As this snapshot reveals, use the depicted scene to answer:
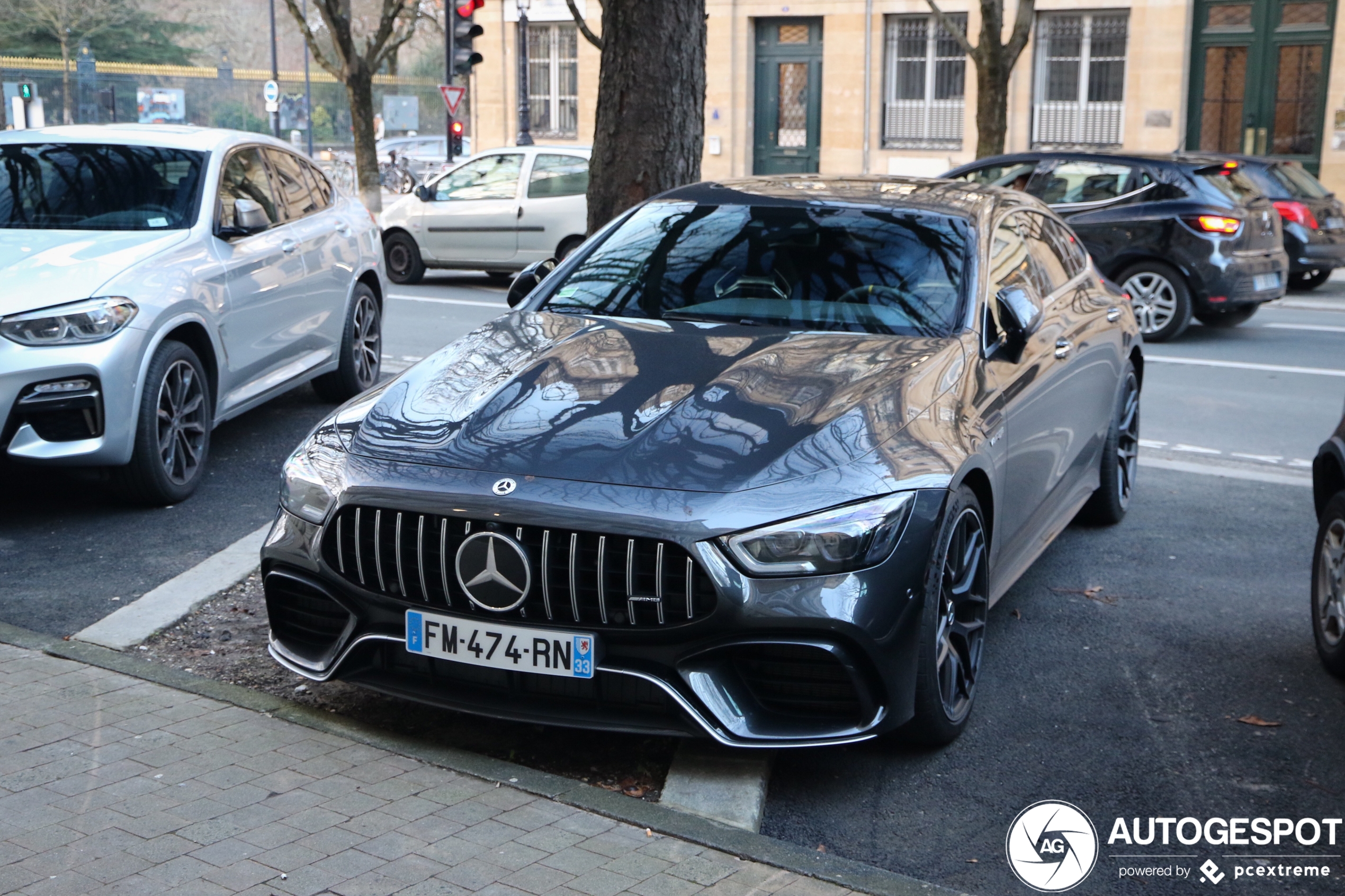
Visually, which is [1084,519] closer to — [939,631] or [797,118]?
[939,631]

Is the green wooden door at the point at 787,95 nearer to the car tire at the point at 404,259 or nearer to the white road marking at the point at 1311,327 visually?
the car tire at the point at 404,259

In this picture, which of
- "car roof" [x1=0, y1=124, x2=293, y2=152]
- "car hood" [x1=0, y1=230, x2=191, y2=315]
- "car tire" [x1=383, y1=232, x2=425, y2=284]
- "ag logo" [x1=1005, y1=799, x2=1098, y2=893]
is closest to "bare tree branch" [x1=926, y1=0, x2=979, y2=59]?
"car tire" [x1=383, y1=232, x2=425, y2=284]

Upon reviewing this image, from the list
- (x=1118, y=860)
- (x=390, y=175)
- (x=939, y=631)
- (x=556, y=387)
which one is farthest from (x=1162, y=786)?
(x=390, y=175)

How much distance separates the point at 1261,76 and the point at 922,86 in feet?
19.6

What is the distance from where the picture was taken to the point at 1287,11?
79.9 ft

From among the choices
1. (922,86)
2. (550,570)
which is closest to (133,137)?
(550,570)

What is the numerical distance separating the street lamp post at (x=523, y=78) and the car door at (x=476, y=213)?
10494 millimetres

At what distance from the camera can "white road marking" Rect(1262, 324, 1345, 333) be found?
1433 centimetres

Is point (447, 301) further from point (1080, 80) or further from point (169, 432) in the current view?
point (1080, 80)

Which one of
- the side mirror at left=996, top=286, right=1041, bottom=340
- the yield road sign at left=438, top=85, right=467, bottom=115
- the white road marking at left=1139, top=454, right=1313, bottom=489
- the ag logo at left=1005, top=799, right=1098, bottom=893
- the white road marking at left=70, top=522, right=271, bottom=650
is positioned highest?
the yield road sign at left=438, top=85, right=467, bottom=115

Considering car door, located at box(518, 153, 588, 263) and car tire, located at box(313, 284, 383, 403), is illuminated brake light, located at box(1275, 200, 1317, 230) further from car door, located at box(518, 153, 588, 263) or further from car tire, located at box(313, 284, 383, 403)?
car tire, located at box(313, 284, 383, 403)

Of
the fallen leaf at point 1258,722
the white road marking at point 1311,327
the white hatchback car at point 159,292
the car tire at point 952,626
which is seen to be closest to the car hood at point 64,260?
the white hatchback car at point 159,292

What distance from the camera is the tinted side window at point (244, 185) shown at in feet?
23.9

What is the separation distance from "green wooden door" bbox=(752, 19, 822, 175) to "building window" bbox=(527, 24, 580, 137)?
13.8ft
